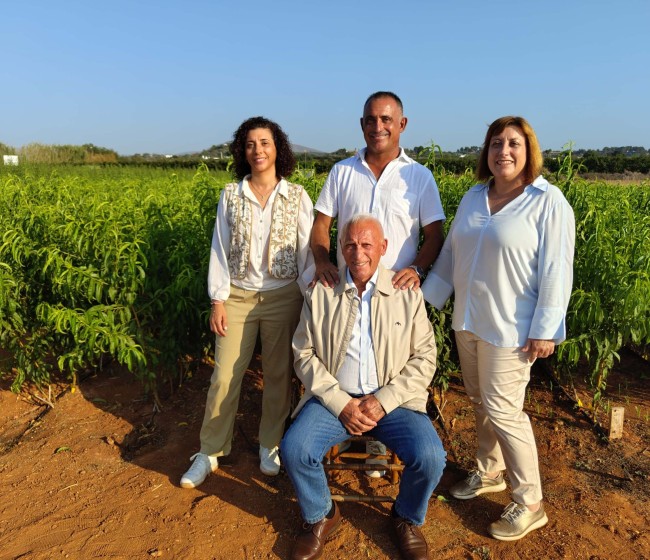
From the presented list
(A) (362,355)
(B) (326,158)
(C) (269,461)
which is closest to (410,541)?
(A) (362,355)

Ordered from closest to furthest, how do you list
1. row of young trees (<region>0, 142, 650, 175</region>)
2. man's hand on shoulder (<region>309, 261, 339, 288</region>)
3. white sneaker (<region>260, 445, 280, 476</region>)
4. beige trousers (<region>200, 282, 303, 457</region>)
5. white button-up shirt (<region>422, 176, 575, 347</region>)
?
white button-up shirt (<region>422, 176, 575, 347</region>) → man's hand on shoulder (<region>309, 261, 339, 288</region>) → beige trousers (<region>200, 282, 303, 457</region>) → white sneaker (<region>260, 445, 280, 476</region>) → row of young trees (<region>0, 142, 650, 175</region>)

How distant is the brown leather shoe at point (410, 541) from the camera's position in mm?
2521

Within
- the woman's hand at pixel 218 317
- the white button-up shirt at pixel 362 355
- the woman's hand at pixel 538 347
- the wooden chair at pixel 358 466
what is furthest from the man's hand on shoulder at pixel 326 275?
the woman's hand at pixel 538 347

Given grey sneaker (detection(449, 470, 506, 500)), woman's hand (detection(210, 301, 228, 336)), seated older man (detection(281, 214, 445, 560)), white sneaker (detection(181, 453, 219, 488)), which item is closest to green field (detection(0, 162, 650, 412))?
woman's hand (detection(210, 301, 228, 336))

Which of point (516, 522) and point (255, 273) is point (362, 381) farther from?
point (516, 522)

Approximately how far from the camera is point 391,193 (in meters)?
2.83

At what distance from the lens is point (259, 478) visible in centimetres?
323

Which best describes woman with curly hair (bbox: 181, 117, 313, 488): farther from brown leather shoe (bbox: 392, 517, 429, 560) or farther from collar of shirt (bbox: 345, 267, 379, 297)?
brown leather shoe (bbox: 392, 517, 429, 560)

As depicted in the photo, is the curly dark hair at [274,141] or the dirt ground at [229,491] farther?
the curly dark hair at [274,141]

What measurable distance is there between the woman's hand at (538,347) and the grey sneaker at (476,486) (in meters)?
0.95

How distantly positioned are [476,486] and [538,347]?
3.50ft

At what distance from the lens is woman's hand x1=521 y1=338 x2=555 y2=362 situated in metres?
2.41

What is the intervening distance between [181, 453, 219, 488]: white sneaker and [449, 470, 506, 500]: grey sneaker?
147 cm

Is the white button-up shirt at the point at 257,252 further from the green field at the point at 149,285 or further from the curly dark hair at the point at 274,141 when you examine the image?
the green field at the point at 149,285
